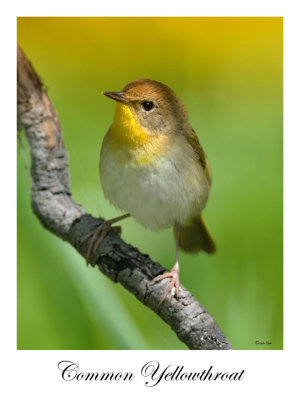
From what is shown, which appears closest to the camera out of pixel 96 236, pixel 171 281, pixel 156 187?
pixel 171 281

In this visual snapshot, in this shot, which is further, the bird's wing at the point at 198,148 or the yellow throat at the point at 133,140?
the bird's wing at the point at 198,148

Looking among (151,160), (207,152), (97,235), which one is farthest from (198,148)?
(97,235)

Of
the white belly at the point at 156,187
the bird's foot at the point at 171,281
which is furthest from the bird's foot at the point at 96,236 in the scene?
the bird's foot at the point at 171,281

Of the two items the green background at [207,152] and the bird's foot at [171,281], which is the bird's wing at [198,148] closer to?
the green background at [207,152]

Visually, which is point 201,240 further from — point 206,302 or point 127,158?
point 127,158

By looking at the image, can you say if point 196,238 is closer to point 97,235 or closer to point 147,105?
point 97,235

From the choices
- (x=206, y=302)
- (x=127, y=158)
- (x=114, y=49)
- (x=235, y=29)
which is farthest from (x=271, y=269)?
(x=114, y=49)

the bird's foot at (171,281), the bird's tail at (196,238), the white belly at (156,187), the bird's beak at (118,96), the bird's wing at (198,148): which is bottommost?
the bird's foot at (171,281)
